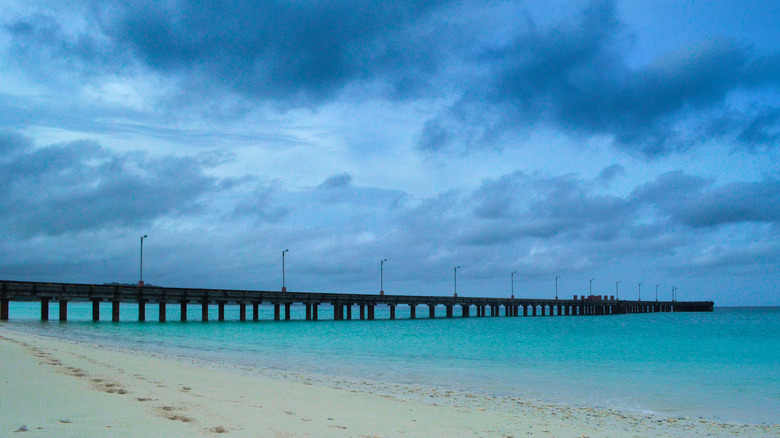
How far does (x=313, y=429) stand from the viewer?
837 centimetres

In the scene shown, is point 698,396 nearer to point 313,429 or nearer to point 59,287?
point 313,429

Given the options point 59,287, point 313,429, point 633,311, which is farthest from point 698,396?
point 633,311

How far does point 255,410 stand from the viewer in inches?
381

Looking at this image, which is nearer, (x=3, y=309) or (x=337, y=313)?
(x=3, y=309)

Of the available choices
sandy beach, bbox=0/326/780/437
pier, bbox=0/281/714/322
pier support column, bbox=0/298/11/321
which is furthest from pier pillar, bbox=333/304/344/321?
sandy beach, bbox=0/326/780/437

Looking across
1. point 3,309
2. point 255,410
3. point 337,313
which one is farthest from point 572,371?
point 337,313

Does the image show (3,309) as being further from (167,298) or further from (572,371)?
(572,371)

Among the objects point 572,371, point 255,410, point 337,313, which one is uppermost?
point 255,410

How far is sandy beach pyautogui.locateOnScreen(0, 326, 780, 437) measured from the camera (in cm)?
775

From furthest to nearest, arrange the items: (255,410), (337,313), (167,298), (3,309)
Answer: (337,313), (167,298), (3,309), (255,410)

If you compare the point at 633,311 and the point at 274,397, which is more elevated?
the point at 274,397

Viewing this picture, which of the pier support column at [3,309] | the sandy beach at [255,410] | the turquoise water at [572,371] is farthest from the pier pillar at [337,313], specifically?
the sandy beach at [255,410]

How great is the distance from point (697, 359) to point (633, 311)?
158 m

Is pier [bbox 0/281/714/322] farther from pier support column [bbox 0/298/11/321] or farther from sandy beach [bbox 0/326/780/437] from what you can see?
sandy beach [bbox 0/326/780/437]
